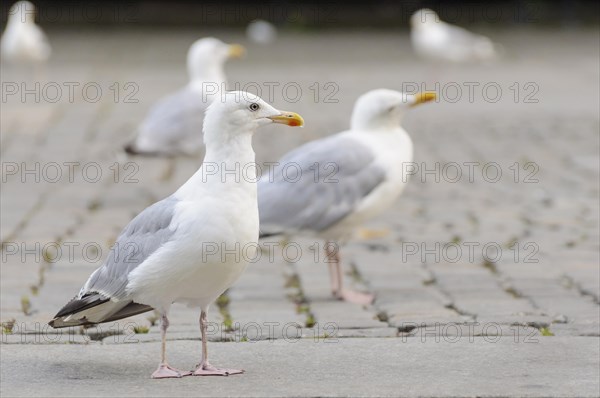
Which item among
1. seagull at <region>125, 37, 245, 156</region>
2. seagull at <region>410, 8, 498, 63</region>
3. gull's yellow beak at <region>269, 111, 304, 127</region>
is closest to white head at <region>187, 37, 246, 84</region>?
seagull at <region>125, 37, 245, 156</region>

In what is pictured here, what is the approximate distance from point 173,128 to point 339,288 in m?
3.63

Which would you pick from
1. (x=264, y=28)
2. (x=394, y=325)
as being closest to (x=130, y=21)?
(x=264, y=28)

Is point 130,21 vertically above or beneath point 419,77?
above

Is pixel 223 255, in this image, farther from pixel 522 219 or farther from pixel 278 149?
pixel 278 149

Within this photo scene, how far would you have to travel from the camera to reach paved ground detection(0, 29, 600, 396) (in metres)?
4.70

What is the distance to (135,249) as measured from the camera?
4.74 metres

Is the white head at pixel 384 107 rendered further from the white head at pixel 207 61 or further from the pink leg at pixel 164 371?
the white head at pixel 207 61

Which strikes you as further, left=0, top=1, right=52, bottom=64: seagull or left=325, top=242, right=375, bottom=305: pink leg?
left=0, top=1, right=52, bottom=64: seagull

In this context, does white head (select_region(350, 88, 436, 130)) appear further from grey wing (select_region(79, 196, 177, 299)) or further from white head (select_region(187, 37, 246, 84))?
white head (select_region(187, 37, 246, 84))

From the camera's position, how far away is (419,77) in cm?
1800

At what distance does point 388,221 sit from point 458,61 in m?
10.5

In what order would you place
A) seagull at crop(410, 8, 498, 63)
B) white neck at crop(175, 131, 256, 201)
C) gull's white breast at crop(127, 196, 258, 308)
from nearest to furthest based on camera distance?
1. gull's white breast at crop(127, 196, 258, 308)
2. white neck at crop(175, 131, 256, 201)
3. seagull at crop(410, 8, 498, 63)

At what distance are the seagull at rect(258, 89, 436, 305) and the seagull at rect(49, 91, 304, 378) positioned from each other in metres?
1.60

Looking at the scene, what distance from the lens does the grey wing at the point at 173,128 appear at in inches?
377
